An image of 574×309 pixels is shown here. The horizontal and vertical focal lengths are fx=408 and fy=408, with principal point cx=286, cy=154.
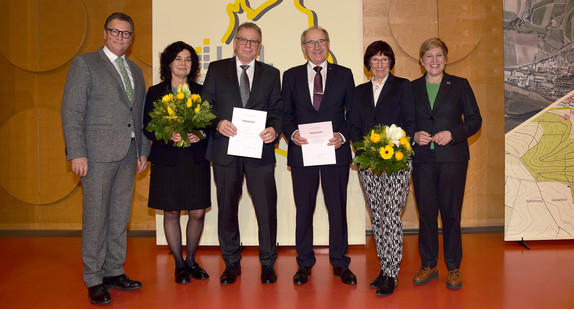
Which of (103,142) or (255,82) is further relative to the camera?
(255,82)

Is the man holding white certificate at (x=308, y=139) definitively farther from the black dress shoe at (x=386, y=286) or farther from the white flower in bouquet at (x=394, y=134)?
the white flower in bouquet at (x=394, y=134)

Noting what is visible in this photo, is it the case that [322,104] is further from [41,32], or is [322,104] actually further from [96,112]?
[41,32]

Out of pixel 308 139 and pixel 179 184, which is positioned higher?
pixel 308 139

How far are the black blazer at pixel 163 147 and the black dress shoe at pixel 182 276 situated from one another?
942mm

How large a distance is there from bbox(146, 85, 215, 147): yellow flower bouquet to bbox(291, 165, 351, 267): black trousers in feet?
3.02

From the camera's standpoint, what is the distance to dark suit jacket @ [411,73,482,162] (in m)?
3.31

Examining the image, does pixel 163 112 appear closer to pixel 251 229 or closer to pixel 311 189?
pixel 311 189

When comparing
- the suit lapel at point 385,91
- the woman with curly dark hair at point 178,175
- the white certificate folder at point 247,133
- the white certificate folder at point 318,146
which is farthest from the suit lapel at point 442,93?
the woman with curly dark hair at point 178,175

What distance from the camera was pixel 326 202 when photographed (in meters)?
3.55

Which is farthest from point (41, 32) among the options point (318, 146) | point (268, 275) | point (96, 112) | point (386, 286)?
point (386, 286)

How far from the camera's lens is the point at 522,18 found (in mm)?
4742

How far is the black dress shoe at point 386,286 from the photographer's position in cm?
317

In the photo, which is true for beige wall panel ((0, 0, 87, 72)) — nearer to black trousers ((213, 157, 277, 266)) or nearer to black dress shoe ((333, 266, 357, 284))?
black trousers ((213, 157, 277, 266))

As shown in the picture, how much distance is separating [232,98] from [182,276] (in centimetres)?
160
